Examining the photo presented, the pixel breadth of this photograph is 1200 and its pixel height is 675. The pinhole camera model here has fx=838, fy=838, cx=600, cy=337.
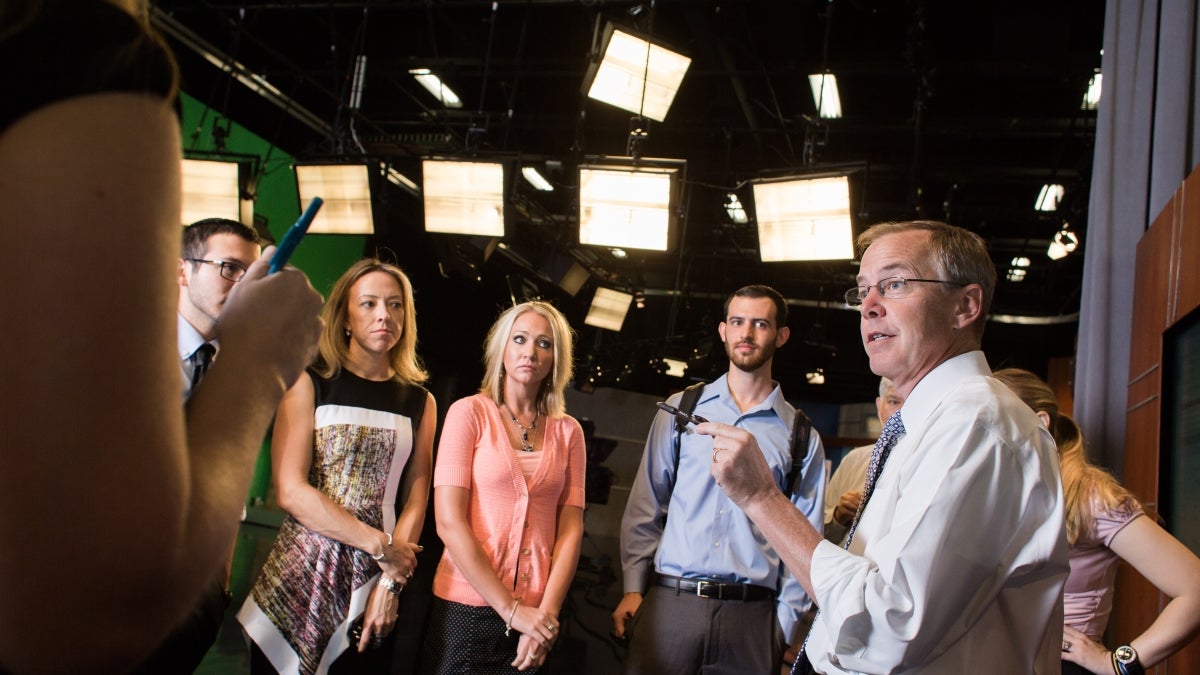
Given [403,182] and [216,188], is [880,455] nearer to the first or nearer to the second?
[216,188]

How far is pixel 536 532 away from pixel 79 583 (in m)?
2.54

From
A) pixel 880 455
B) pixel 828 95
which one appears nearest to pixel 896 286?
pixel 880 455

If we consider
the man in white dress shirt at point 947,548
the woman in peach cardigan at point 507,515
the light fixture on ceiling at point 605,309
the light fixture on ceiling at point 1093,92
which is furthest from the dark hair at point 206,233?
the light fixture on ceiling at point 605,309

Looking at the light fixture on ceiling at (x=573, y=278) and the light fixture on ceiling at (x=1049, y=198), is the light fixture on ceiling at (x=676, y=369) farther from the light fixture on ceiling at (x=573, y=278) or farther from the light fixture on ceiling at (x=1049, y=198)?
the light fixture on ceiling at (x=1049, y=198)

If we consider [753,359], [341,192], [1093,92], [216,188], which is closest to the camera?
[753,359]

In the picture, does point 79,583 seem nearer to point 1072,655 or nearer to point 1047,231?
point 1072,655

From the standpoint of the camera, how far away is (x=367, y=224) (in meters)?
6.71

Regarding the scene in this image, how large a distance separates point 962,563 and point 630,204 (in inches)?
187

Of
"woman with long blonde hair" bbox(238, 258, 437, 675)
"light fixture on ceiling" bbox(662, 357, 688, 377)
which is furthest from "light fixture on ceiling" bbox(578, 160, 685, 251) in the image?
"light fixture on ceiling" bbox(662, 357, 688, 377)

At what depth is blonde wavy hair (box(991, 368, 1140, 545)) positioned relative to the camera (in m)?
2.45

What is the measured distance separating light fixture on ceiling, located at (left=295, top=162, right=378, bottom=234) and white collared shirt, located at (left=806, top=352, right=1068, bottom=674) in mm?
5760

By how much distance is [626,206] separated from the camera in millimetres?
5945

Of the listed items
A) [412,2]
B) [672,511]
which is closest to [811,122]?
[412,2]

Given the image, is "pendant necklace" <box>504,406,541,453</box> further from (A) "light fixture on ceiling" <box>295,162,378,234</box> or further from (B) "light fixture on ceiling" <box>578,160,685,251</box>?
(A) "light fixture on ceiling" <box>295,162,378,234</box>
